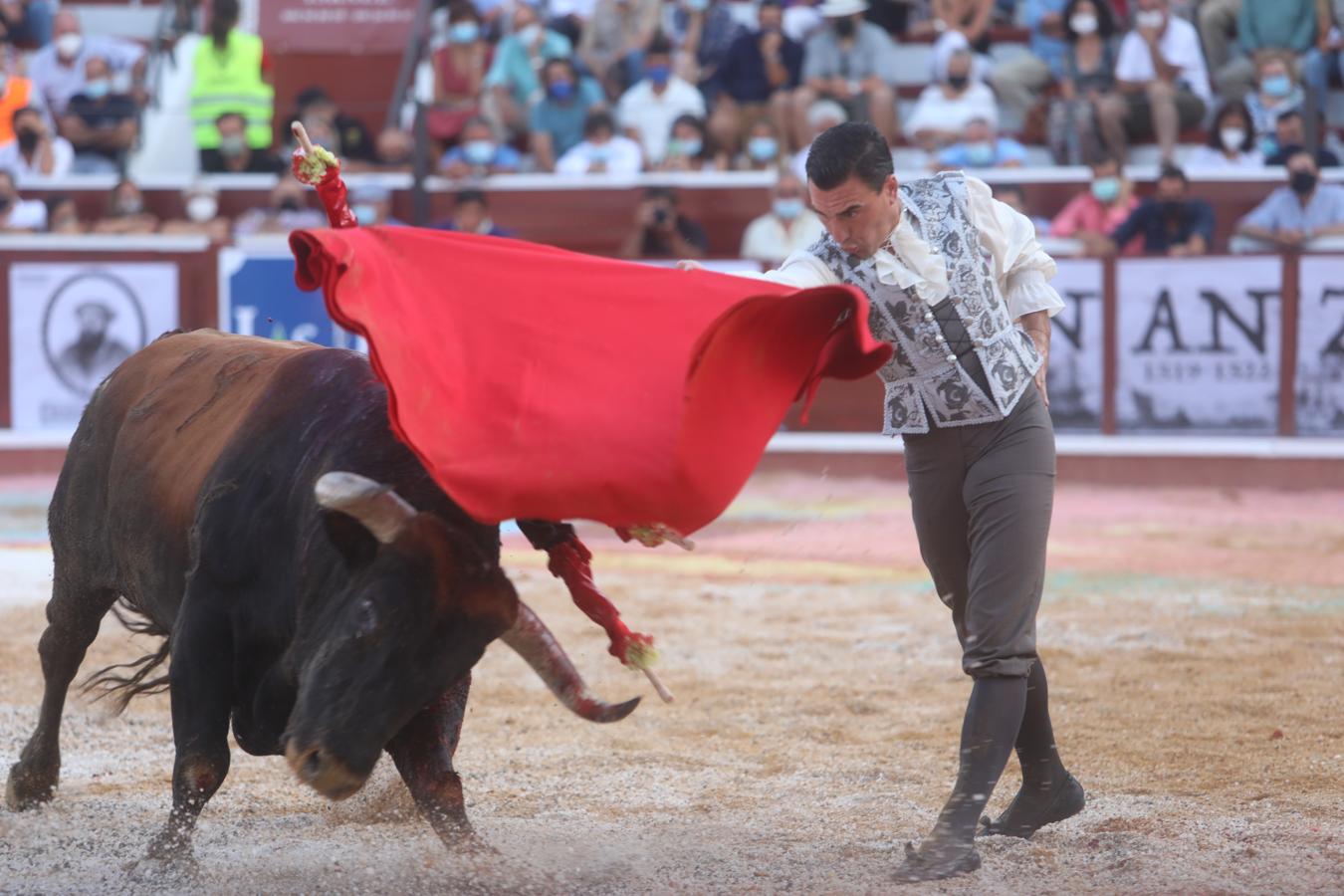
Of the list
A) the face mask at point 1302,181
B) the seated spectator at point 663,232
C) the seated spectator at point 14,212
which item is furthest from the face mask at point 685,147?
the seated spectator at point 14,212

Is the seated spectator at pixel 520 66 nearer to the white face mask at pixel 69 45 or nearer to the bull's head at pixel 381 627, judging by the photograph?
the white face mask at pixel 69 45

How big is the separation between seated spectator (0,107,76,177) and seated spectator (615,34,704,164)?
12.6ft

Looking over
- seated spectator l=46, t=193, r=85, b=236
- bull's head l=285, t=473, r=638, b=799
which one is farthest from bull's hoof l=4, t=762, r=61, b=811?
seated spectator l=46, t=193, r=85, b=236

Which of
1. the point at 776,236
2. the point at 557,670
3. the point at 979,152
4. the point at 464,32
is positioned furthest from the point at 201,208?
the point at 557,670

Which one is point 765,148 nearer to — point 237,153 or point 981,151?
point 981,151

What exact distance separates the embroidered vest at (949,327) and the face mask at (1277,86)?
7.32 meters

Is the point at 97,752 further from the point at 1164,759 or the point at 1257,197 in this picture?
the point at 1257,197

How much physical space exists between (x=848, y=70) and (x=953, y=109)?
76cm

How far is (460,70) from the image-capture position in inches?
472

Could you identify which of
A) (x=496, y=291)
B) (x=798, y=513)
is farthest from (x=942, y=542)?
(x=798, y=513)

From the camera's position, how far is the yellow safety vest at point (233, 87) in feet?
39.2

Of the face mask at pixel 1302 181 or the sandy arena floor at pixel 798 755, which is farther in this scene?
the face mask at pixel 1302 181

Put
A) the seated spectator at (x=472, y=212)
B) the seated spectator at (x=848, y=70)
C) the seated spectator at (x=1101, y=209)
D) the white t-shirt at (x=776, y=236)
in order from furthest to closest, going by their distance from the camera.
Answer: the seated spectator at (x=848, y=70) → the white t-shirt at (x=776, y=236) → the seated spectator at (x=472, y=212) → the seated spectator at (x=1101, y=209)

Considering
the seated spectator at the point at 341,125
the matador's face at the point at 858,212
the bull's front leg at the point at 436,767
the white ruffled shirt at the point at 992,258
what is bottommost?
the bull's front leg at the point at 436,767
